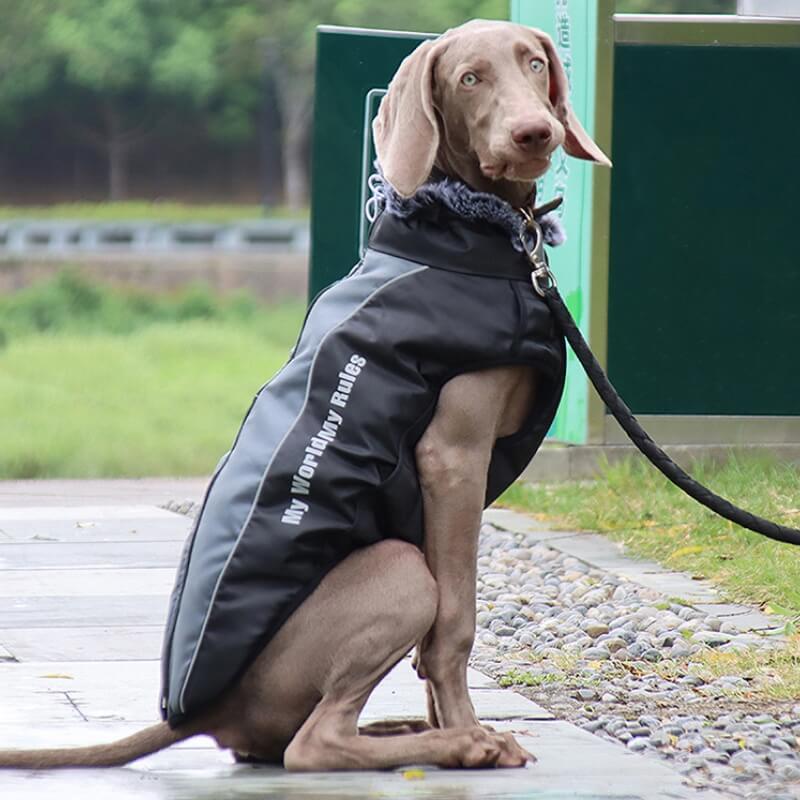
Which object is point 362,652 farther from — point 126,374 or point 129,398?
point 126,374

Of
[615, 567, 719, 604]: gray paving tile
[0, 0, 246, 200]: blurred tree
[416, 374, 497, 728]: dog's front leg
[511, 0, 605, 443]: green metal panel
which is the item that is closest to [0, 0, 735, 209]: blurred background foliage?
[0, 0, 246, 200]: blurred tree

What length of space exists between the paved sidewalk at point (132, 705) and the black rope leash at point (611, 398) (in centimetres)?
64

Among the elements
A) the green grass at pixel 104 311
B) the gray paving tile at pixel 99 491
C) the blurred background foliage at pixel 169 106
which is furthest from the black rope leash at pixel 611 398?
the blurred background foliage at pixel 169 106

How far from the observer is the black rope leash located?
13.4 ft

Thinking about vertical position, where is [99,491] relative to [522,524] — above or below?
below

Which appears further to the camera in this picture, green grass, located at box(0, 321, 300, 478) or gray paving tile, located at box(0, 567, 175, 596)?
green grass, located at box(0, 321, 300, 478)

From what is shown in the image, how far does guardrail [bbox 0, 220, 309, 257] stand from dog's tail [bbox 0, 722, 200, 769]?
31568mm

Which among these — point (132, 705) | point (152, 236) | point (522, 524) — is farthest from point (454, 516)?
point (152, 236)

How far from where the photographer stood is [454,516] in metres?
3.95

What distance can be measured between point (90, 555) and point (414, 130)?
3.82 meters

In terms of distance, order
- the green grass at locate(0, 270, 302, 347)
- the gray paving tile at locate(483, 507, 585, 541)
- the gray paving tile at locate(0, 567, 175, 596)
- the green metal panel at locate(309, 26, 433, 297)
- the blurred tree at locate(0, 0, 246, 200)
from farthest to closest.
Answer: the blurred tree at locate(0, 0, 246, 200) < the green grass at locate(0, 270, 302, 347) < the green metal panel at locate(309, 26, 433, 297) < the gray paving tile at locate(483, 507, 585, 541) < the gray paving tile at locate(0, 567, 175, 596)

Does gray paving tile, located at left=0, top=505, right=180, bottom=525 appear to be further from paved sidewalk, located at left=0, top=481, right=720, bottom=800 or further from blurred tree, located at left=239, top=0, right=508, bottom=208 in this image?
blurred tree, located at left=239, top=0, right=508, bottom=208

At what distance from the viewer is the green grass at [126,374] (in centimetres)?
1243

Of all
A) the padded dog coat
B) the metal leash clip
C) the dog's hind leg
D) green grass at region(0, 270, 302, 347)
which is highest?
the metal leash clip
